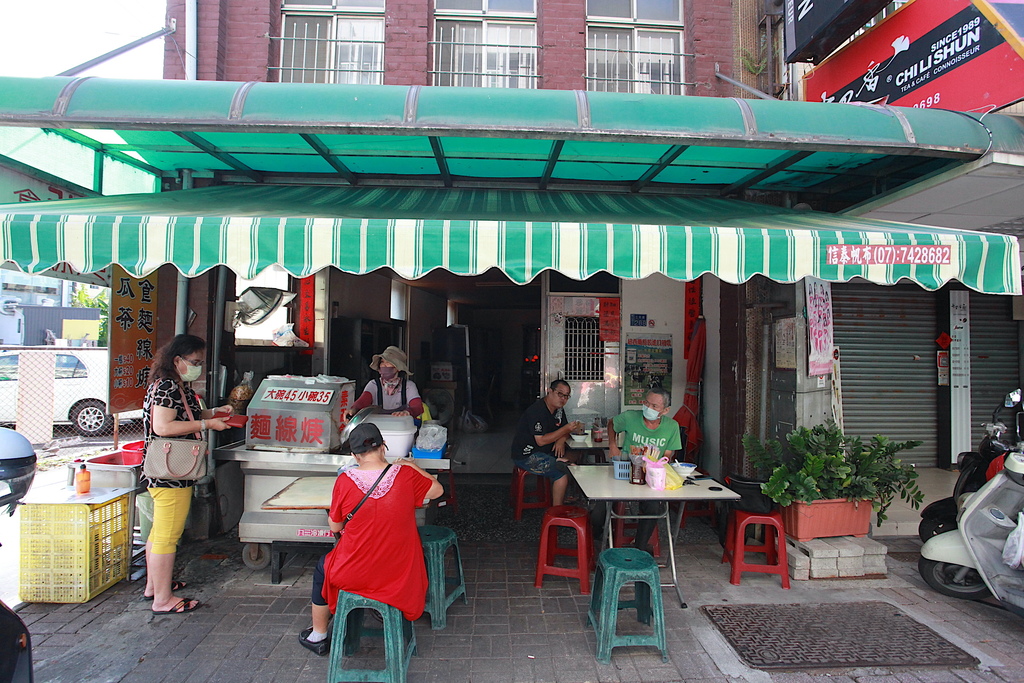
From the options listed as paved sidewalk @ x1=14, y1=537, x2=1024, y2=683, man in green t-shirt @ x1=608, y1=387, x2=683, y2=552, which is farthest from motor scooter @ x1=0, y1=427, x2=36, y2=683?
man in green t-shirt @ x1=608, y1=387, x2=683, y2=552

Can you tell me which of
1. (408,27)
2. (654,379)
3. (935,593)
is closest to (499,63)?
(408,27)

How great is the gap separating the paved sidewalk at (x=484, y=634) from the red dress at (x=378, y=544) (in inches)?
24.8

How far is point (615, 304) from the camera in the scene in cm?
699

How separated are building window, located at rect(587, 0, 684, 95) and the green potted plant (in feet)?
15.1

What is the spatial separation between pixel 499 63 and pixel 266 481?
18.2 feet

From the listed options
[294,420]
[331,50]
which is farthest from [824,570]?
[331,50]

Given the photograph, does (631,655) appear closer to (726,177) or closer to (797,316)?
(797,316)

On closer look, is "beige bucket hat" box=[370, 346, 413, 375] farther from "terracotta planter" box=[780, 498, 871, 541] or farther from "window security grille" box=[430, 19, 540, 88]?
"terracotta planter" box=[780, 498, 871, 541]

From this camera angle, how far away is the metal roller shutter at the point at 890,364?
690 cm

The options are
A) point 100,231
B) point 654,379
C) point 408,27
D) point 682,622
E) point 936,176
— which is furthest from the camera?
point 654,379

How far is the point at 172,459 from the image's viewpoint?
3.61 metres

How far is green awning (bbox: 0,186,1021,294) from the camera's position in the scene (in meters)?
3.24

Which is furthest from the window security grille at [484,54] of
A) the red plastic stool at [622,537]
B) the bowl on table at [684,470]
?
the red plastic stool at [622,537]

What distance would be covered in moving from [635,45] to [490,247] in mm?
4941
